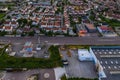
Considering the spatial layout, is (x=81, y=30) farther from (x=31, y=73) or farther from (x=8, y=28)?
(x=31, y=73)

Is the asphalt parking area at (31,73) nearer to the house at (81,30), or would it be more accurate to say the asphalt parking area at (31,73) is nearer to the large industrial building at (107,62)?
the large industrial building at (107,62)

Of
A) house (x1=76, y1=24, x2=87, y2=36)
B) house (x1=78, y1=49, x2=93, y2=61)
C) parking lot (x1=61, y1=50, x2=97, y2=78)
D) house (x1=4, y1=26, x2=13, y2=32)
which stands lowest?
parking lot (x1=61, y1=50, x2=97, y2=78)

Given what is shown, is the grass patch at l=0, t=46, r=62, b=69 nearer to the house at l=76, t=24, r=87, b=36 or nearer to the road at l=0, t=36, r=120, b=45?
the road at l=0, t=36, r=120, b=45

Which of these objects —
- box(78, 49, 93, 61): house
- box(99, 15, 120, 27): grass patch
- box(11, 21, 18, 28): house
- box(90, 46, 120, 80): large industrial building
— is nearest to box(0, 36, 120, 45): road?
box(78, 49, 93, 61): house

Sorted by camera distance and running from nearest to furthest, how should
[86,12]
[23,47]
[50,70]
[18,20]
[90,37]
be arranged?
[50,70], [23,47], [90,37], [18,20], [86,12]

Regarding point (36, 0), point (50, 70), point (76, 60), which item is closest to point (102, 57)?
point (76, 60)

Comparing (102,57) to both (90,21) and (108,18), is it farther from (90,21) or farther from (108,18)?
(108,18)
